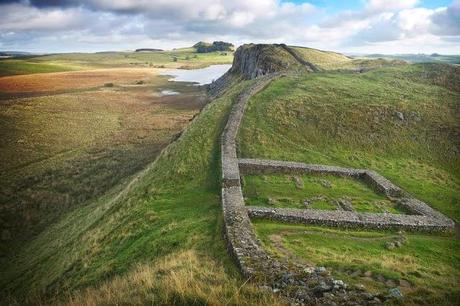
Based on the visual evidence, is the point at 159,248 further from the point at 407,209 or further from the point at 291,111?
the point at 291,111

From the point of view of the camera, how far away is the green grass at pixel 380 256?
1376 cm

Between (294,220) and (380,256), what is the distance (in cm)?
559

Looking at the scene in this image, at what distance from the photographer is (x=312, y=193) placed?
2888 centimetres

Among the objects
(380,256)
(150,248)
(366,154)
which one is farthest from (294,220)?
(366,154)

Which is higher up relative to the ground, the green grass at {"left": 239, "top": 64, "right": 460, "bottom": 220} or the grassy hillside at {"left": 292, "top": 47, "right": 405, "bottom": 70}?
the grassy hillside at {"left": 292, "top": 47, "right": 405, "bottom": 70}

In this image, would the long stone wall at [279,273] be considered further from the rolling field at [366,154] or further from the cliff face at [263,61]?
the cliff face at [263,61]

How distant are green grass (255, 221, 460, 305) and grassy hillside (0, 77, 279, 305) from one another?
3947 millimetres

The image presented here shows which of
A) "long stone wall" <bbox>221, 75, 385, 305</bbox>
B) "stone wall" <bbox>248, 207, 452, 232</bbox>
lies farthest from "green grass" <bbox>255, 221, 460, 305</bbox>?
"long stone wall" <bbox>221, 75, 385, 305</bbox>

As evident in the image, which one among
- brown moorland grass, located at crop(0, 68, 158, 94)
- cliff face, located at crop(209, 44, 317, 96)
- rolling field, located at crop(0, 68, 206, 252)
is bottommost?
rolling field, located at crop(0, 68, 206, 252)

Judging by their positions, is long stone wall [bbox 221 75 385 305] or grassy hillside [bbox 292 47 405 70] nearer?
long stone wall [bbox 221 75 385 305]

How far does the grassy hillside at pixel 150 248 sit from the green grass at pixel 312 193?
3255 mm

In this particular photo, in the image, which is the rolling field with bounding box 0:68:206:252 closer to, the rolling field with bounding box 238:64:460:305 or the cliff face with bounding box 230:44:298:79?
the cliff face with bounding box 230:44:298:79

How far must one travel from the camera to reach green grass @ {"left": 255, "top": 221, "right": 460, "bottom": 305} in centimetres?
1376

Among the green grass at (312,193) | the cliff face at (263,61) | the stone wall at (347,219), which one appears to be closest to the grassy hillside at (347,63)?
the cliff face at (263,61)
